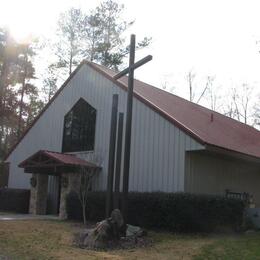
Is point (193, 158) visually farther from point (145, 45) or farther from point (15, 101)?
point (15, 101)

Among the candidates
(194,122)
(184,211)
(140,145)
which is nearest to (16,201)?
(140,145)

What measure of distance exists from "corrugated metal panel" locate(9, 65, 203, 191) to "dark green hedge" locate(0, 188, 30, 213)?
6.51 ft

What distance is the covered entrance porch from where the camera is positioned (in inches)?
862

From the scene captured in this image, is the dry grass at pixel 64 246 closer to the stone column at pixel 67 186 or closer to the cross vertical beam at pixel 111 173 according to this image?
the cross vertical beam at pixel 111 173

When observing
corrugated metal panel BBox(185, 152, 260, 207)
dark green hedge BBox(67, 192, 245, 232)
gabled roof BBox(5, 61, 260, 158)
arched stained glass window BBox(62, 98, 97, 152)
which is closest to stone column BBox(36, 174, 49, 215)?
arched stained glass window BBox(62, 98, 97, 152)

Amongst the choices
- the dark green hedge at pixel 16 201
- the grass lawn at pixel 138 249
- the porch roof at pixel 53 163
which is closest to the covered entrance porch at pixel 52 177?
the porch roof at pixel 53 163

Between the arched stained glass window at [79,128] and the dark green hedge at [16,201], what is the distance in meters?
3.26

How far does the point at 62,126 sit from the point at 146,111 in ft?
23.8

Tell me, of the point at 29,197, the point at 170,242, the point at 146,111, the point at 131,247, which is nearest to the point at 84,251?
the point at 131,247

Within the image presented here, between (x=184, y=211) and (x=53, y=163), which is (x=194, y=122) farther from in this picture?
(x=53, y=163)

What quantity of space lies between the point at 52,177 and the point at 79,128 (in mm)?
3386

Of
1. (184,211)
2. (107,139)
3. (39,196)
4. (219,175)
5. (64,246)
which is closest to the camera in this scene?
(64,246)

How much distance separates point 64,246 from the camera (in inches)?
511

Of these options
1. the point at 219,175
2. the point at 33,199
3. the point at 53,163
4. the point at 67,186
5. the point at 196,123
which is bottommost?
the point at 33,199
